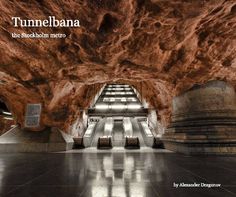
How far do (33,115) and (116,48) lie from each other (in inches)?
193

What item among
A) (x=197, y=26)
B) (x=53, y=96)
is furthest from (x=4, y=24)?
(x=197, y=26)

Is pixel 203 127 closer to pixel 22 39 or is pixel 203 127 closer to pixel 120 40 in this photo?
pixel 120 40

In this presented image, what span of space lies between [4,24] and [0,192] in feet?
12.8

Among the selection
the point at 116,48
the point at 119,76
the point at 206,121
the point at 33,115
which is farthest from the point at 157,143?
the point at 33,115

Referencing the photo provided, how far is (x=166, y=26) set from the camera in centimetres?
414

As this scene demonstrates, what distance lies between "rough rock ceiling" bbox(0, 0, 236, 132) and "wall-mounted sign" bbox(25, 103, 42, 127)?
0.80 feet

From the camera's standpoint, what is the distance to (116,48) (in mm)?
4734

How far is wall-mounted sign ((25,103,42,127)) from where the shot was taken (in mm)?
7047

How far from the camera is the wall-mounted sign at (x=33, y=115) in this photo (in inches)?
277

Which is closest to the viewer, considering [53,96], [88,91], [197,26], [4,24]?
[4,24]

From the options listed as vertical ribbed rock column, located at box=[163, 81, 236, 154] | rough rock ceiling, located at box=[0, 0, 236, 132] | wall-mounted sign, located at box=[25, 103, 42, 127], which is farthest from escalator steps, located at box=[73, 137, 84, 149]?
vertical ribbed rock column, located at box=[163, 81, 236, 154]

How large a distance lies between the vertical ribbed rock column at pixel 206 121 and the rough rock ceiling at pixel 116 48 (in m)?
0.50

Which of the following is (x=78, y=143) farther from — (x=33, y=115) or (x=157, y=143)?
(x=157, y=143)

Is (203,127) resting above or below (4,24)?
below
